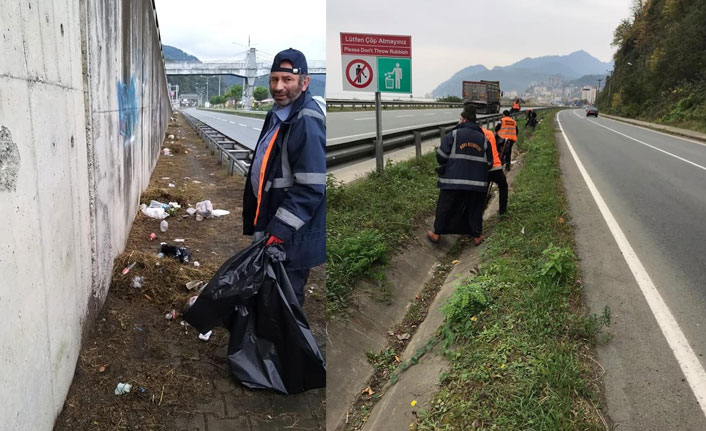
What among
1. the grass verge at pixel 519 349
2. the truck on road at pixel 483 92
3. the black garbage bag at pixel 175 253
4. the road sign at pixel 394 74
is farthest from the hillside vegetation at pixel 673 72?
the black garbage bag at pixel 175 253

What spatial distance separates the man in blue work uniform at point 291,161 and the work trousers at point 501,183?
14.1 ft

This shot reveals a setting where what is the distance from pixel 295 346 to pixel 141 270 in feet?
7.68

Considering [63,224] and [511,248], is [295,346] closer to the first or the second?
[63,224]

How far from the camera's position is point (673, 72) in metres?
50.5

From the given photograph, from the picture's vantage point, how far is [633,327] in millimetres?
4270

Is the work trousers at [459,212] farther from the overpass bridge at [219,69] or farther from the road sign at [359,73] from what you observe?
the overpass bridge at [219,69]

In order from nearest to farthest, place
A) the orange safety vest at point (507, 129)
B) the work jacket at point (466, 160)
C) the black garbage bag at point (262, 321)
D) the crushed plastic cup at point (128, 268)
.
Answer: the black garbage bag at point (262, 321)
the crushed plastic cup at point (128, 268)
the work jacket at point (466, 160)
the orange safety vest at point (507, 129)

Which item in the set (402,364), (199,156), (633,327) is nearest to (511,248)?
(633,327)

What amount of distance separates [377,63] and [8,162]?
712 centimetres

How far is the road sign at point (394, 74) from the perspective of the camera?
9023 millimetres

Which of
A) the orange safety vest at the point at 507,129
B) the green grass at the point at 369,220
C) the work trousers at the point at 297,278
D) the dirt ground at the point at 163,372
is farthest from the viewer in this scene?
the orange safety vest at the point at 507,129

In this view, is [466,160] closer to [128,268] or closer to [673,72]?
[128,268]

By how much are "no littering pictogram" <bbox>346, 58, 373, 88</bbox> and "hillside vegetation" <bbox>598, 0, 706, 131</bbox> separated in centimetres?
2976

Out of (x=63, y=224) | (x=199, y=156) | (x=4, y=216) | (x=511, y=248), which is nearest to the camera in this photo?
(x=4, y=216)
